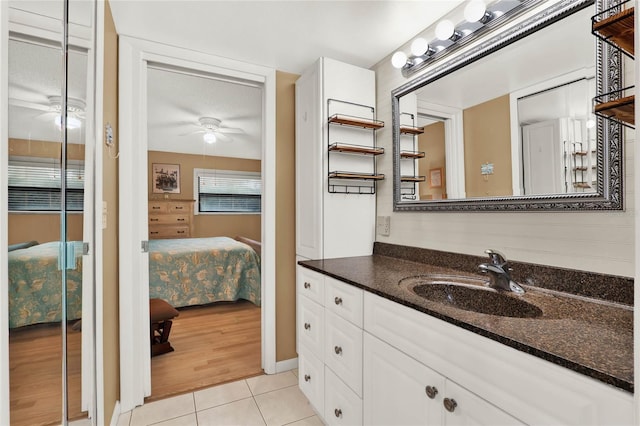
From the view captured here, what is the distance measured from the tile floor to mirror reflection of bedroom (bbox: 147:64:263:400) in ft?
0.39

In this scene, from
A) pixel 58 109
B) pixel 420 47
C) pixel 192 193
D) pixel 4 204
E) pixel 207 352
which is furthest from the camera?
pixel 192 193

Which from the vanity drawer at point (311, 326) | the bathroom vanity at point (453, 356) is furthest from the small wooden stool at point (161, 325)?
the bathroom vanity at point (453, 356)

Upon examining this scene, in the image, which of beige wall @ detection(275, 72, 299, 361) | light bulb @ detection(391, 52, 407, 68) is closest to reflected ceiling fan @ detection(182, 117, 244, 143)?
beige wall @ detection(275, 72, 299, 361)

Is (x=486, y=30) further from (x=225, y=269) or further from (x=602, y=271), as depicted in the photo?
(x=225, y=269)

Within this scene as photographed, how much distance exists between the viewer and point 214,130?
421cm

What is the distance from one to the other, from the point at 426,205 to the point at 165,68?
1895 mm

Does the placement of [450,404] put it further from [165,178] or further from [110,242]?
[165,178]

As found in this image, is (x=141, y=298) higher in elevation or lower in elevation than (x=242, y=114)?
lower

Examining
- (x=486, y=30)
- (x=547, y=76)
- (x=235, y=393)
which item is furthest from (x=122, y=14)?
(x=235, y=393)

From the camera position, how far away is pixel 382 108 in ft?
7.33

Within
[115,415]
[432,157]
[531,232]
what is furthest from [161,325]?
[531,232]

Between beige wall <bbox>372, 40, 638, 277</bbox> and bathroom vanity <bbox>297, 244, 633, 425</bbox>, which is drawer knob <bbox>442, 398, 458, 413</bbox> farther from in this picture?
beige wall <bbox>372, 40, 638, 277</bbox>

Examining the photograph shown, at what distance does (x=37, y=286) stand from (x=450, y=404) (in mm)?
1213

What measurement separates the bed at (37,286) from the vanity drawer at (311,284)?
1.06 meters
